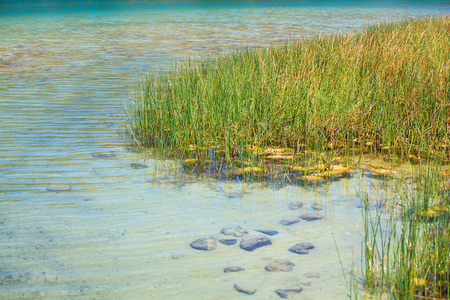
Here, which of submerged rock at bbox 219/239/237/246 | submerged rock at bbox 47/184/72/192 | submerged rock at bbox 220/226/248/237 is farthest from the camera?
submerged rock at bbox 47/184/72/192

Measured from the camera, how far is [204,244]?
296cm

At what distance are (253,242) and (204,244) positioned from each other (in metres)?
0.31

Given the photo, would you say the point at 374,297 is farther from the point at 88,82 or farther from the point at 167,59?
the point at 167,59

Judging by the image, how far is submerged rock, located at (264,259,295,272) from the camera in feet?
8.79

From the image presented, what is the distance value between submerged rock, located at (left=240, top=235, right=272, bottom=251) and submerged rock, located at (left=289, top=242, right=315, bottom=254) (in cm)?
16

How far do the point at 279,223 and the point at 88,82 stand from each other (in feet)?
20.4

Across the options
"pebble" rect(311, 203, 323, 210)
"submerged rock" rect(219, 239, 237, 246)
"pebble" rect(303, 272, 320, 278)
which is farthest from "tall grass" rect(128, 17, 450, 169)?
"pebble" rect(303, 272, 320, 278)

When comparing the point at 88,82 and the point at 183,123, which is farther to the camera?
the point at 88,82

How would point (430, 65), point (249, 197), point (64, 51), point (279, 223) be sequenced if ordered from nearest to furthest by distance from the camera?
point (279, 223) < point (249, 197) < point (430, 65) < point (64, 51)

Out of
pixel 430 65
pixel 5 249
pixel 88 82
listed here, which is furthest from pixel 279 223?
pixel 88 82

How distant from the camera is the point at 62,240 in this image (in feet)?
9.91

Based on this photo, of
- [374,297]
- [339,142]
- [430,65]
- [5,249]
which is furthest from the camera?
[430,65]

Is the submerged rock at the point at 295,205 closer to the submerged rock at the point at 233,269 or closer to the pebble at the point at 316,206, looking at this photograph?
the pebble at the point at 316,206

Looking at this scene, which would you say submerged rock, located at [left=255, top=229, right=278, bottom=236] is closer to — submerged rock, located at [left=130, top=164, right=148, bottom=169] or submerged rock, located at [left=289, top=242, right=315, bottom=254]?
submerged rock, located at [left=289, top=242, right=315, bottom=254]
